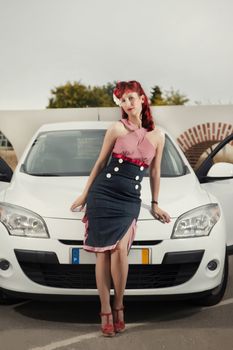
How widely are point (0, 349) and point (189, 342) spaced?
46.0 inches

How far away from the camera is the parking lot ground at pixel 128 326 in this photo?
169 inches

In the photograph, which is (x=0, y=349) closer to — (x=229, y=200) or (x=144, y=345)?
(x=144, y=345)

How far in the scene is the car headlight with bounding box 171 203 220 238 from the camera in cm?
469

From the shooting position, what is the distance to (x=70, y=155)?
5.93 m

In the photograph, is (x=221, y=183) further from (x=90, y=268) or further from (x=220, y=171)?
(x=90, y=268)

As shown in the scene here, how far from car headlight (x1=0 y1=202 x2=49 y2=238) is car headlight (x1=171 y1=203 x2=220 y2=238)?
89cm

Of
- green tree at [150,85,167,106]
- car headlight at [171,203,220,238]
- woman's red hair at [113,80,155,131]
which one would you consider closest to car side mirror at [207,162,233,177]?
car headlight at [171,203,220,238]

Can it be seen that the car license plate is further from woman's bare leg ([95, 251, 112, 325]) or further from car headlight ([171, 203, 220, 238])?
car headlight ([171, 203, 220, 238])

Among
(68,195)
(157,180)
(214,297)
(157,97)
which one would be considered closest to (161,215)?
(157,180)

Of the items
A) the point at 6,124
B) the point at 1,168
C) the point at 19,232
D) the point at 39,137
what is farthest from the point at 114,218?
the point at 6,124

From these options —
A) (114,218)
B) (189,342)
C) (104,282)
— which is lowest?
(189,342)

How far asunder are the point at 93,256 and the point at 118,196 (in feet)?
1.49

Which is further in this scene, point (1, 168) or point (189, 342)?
point (1, 168)

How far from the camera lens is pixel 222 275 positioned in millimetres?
5008
